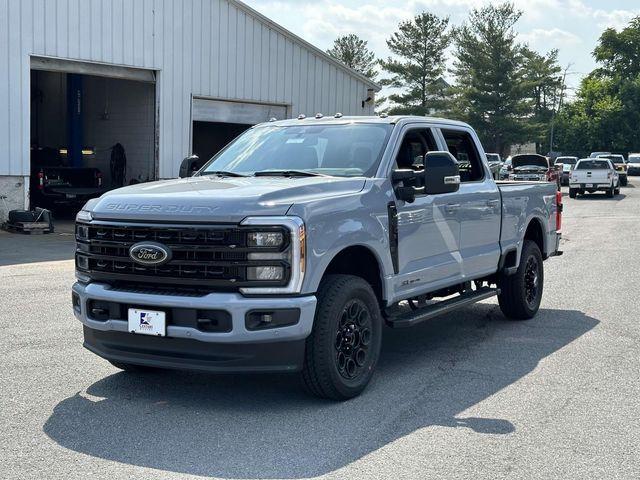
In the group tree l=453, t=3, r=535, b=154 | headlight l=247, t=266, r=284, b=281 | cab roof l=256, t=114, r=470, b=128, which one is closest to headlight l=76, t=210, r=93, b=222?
headlight l=247, t=266, r=284, b=281

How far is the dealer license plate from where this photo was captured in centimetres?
535

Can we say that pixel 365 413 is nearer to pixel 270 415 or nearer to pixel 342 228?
pixel 270 415

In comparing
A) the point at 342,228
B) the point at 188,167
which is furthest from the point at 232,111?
the point at 342,228

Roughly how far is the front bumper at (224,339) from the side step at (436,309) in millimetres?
1273

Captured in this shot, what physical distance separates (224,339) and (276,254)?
0.61 meters

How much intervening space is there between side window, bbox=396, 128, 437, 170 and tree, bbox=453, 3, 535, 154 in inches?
2442

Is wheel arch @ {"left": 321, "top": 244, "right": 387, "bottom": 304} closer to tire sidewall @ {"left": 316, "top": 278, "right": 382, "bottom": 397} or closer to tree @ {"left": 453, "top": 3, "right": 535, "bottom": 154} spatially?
tire sidewall @ {"left": 316, "top": 278, "right": 382, "bottom": 397}

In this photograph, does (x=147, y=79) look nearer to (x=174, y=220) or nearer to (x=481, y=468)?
(x=174, y=220)

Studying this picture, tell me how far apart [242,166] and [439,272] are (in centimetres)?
187

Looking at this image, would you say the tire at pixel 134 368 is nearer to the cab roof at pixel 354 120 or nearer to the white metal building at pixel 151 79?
the cab roof at pixel 354 120

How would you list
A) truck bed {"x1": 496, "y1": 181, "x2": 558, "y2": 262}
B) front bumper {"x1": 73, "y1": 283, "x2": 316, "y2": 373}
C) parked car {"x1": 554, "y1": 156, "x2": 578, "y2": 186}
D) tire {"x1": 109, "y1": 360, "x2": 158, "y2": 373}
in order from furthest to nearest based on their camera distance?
1. parked car {"x1": 554, "y1": 156, "x2": 578, "y2": 186}
2. truck bed {"x1": 496, "y1": 181, "x2": 558, "y2": 262}
3. tire {"x1": 109, "y1": 360, "x2": 158, "y2": 373}
4. front bumper {"x1": 73, "y1": 283, "x2": 316, "y2": 373}

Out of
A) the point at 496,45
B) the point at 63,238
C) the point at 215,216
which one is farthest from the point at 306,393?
the point at 496,45

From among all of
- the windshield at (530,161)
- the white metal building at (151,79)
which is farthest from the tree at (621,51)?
the white metal building at (151,79)

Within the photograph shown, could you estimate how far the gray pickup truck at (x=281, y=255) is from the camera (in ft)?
17.4
